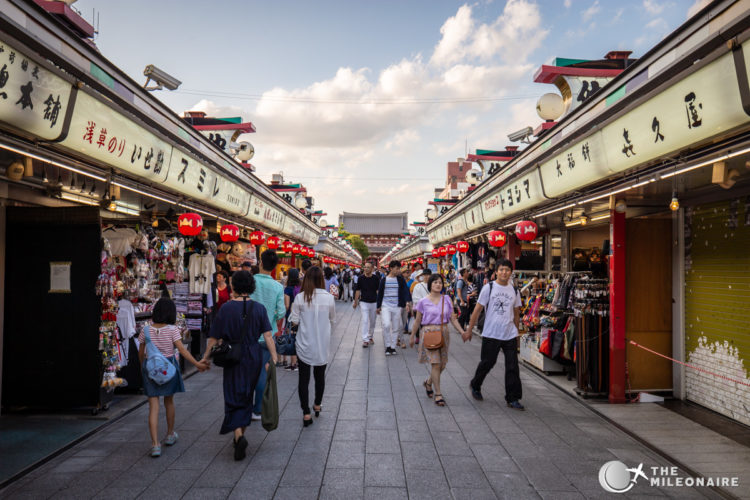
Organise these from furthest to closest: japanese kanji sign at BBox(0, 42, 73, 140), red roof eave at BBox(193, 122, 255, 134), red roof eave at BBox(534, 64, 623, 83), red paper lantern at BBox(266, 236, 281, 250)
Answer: red paper lantern at BBox(266, 236, 281, 250)
red roof eave at BBox(193, 122, 255, 134)
red roof eave at BBox(534, 64, 623, 83)
japanese kanji sign at BBox(0, 42, 73, 140)

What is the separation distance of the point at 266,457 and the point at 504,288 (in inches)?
144

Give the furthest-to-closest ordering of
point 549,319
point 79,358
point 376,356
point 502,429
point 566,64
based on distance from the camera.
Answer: point 376,356, point 549,319, point 566,64, point 79,358, point 502,429

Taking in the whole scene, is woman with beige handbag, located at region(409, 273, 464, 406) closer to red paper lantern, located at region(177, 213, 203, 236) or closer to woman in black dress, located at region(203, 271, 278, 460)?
woman in black dress, located at region(203, 271, 278, 460)

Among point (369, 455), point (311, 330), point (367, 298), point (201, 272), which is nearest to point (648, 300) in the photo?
point (369, 455)

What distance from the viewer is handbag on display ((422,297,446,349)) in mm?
6197

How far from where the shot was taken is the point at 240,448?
4.39 m

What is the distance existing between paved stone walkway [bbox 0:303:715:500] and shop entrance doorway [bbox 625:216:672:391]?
1.26 m

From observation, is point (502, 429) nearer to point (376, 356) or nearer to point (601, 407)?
point (601, 407)

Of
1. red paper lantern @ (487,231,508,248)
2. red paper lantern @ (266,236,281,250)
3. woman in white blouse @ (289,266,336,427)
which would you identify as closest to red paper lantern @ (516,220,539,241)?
red paper lantern @ (487,231,508,248)

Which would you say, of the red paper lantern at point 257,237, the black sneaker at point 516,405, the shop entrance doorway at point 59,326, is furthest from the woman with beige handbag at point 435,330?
the red paper lantern at point 257,237

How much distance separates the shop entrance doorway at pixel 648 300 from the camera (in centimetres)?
682

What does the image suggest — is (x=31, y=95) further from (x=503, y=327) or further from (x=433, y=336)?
(x=503, y=327)

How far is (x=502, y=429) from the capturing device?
5.34 m

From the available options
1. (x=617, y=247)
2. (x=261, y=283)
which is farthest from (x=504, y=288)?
(x=261, y=283)
